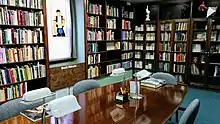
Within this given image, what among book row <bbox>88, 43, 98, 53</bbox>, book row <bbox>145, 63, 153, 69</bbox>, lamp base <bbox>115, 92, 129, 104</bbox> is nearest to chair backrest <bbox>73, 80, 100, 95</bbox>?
lamp base <bbox>115, 92, 129, 104</bbox>

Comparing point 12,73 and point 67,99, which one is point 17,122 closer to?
point 67,99

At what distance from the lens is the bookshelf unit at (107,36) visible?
14.6 feet

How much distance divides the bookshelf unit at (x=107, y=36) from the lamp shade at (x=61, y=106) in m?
3.17

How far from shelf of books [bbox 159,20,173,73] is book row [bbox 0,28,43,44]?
3667 millimetres

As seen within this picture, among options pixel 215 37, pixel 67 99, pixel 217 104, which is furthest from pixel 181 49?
pixel 67 99

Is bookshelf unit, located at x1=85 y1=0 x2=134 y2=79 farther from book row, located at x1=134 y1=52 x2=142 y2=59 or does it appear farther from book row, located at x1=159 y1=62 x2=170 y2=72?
book row, located at x1=159 y1=62 x2=170 y2=72

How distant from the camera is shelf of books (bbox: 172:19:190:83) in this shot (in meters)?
5.27

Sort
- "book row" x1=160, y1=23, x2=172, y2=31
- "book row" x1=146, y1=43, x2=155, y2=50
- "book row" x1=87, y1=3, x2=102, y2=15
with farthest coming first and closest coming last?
"book row" x1=146, y1=43, x2=155, y2=50, "book row" x1=160, y1=23, x2=172, y2=31, "book row" x1=87, y1=3, x2=102, y2=15

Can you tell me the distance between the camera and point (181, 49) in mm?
5379

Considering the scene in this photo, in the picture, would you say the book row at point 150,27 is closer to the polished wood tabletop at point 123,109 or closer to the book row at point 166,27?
the book row at point 166,27

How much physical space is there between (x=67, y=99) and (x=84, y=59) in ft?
10.4

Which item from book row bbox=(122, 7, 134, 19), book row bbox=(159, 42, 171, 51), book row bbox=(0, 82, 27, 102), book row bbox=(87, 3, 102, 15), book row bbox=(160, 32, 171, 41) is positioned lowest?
book row bbox=(0, 82, 27, 102)

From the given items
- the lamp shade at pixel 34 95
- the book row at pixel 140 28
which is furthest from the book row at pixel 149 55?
the lamp shade at pixel 34 95

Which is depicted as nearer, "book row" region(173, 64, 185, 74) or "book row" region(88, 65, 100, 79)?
"book row" region(88, 65, 100, 79)
